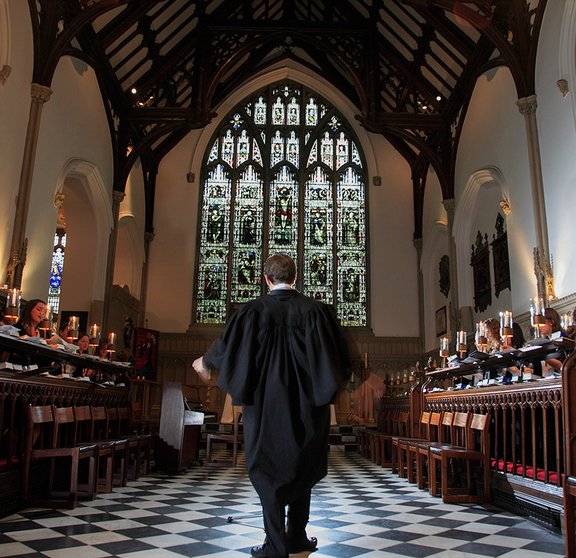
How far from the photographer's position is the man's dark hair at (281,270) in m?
2.99

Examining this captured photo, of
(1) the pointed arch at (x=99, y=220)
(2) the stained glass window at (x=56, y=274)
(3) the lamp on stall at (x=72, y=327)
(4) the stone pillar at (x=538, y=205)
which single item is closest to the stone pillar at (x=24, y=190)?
(3) the lamp on stall at (x=72, y=327)

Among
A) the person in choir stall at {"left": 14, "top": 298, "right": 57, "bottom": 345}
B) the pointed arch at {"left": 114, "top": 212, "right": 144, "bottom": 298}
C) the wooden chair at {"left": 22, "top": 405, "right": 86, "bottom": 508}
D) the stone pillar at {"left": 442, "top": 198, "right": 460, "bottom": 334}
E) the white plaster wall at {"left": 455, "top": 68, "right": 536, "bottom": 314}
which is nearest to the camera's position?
the wooden chair at {"left": 22, "top": 405, "right": 86, "bottom": 508}

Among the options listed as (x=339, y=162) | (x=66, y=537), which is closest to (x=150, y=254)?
(x=339, y=162)

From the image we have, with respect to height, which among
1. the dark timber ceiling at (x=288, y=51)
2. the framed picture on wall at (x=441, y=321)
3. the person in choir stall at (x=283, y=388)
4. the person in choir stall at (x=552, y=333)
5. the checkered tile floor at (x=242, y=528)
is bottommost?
the checkered tile floor at (x=242, y=528)

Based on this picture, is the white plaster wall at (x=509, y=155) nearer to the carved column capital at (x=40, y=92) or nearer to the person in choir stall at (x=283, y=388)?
the person in choir stall at (x=283, y=388)

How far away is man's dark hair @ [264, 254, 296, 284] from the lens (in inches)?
118

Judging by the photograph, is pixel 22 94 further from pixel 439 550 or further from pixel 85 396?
pixel 439 550

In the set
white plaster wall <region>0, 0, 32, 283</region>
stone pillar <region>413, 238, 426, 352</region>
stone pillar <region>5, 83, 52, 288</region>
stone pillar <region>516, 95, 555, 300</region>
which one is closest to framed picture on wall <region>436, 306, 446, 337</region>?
stone pillar <region>413, 238, 426, 352</region>

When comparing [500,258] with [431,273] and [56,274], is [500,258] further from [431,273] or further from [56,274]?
[56,274]

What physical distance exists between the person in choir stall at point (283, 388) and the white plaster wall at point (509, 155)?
23.7 feet

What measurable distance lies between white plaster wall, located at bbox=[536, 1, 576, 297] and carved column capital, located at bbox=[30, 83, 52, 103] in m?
7.45

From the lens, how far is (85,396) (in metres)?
5.66

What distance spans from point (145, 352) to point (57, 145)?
5.77 m

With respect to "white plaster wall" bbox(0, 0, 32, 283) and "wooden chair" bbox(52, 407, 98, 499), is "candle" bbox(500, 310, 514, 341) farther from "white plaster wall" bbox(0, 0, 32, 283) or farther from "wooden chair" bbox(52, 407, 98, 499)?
"white plaster wall" bbox(0, 0, 32, 283)
